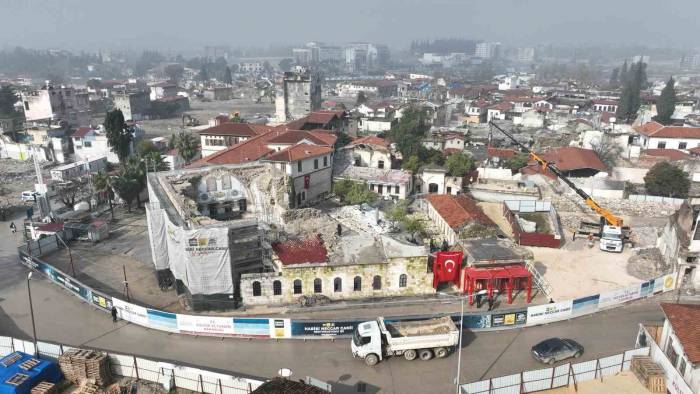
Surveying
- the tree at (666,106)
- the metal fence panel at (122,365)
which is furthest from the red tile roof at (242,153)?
the tree at (666,106)

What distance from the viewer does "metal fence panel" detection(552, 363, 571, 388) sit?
68.9 feet

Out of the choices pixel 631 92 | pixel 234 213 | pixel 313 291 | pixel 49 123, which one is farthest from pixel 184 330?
pixel 631 92

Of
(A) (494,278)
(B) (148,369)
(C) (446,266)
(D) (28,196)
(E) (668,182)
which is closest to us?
(B) (148,369)

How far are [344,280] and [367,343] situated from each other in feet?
21.0

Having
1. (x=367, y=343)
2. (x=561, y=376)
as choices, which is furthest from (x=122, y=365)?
(x=561, y=376)

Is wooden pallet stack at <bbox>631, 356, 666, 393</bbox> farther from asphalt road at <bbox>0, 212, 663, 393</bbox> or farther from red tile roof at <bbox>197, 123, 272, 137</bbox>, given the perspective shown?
red tile roof at <bbox>197, 123, 272, 137</bbox>

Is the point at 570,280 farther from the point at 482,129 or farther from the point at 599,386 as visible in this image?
the point at 482,129

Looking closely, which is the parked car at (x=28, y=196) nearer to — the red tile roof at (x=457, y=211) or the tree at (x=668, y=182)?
the red tile roof at (x=457, y=211)

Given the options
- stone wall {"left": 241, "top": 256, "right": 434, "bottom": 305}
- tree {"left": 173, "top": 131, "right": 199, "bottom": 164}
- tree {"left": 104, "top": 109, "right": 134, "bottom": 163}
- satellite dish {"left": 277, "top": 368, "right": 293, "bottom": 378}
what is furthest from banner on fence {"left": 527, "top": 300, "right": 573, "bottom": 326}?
tree {"left": 104, "top": 109, "right": 134, "bottom": 163}

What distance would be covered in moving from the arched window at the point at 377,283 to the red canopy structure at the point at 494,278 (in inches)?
206

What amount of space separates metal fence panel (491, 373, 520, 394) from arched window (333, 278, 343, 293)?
11512mm

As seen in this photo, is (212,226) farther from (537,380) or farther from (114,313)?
(537,380)

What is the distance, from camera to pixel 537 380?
20875 mm

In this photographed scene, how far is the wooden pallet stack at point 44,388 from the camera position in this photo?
21031 mm
